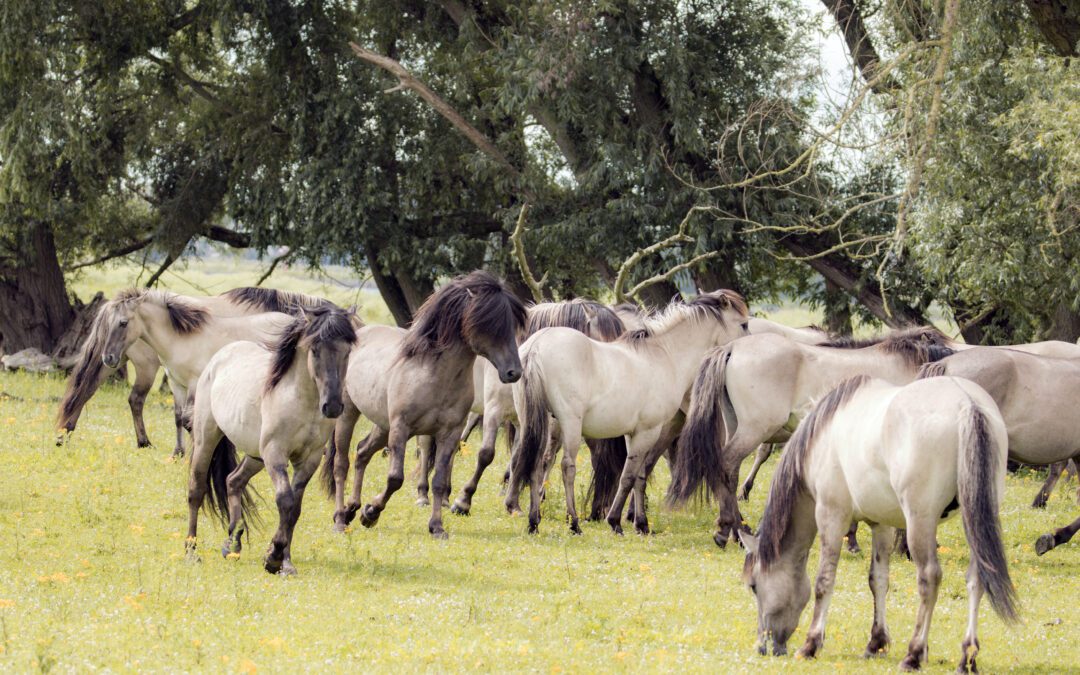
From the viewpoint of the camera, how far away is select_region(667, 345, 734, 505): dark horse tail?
11523 mm

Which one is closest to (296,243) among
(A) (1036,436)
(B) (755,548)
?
(A) (1036,436)

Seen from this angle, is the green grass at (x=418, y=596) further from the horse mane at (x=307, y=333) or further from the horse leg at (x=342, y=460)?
the horse mane at (x=307, y=333)

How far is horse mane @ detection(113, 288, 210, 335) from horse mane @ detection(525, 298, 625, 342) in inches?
165

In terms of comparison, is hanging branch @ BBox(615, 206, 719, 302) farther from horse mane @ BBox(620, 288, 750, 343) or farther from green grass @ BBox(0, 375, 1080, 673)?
green grass @ BBox(0, 375, 1080, 673)

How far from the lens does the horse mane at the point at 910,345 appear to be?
463 inches

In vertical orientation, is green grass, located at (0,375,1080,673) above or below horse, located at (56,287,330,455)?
below

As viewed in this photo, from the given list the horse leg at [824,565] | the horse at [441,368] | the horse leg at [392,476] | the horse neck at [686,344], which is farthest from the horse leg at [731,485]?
the horse leg at [824,565]

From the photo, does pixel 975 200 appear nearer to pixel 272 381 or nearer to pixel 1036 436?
pixel 1036 436

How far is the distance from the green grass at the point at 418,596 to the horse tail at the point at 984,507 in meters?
0.82

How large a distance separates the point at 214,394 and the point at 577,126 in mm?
13259

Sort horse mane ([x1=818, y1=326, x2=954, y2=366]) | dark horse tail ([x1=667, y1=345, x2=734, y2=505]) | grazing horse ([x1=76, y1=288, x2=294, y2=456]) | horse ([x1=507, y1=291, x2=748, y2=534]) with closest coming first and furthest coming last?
1. dark horse tail ([x1=667, y1=345, x2=734, y2=505])
2. horse mane ([x1=818, y1=326, x2=954, y2=366])
3. horse ([x1=507, y1=291, x2=748, y2=534])
4. grazing horse ([x1=76, y1=288, x2=294, y2=456])

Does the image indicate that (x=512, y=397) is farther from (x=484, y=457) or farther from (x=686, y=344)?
(x=686, y=344)

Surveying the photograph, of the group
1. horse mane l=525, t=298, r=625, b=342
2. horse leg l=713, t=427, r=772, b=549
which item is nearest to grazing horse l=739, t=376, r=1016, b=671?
horse leg l=713, t=427, r=772, b=549

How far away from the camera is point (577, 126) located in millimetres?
22297
